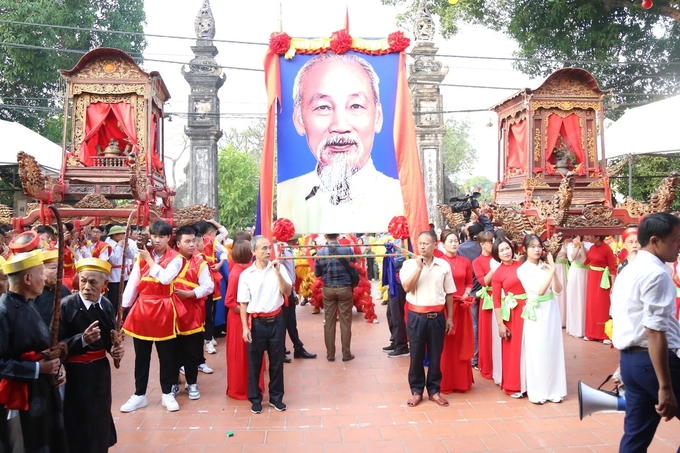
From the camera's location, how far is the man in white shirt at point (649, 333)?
2889mm

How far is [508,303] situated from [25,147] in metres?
10.5

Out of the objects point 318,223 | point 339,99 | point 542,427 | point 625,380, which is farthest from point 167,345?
point 625,380

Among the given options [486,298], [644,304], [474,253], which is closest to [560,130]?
[474,253]

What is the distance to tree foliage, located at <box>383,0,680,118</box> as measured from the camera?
13594 millimetres

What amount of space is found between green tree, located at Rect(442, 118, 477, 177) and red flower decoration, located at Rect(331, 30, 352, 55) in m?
38.9

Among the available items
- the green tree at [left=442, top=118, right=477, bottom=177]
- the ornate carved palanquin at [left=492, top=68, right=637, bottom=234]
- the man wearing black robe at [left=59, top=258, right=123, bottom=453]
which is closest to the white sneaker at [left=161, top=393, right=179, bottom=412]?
the man wearing black robe at [left=59, top=258, right=123, bottom=453]

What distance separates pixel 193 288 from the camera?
17.8 ft

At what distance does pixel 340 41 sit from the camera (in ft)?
16.0

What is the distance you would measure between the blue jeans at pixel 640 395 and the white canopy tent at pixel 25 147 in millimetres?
10870

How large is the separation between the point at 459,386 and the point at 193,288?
296cm

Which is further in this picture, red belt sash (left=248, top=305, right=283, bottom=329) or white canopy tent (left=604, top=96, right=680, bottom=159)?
white canopy tent (left=604, top=96, right=680, bottom=159)

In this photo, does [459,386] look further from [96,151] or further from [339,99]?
[96,151]

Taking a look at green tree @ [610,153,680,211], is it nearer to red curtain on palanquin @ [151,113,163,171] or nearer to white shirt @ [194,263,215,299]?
red curtain on palanquin @ [151,113,163,171]

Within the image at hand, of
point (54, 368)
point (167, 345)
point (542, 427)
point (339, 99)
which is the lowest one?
point (542, 427)
